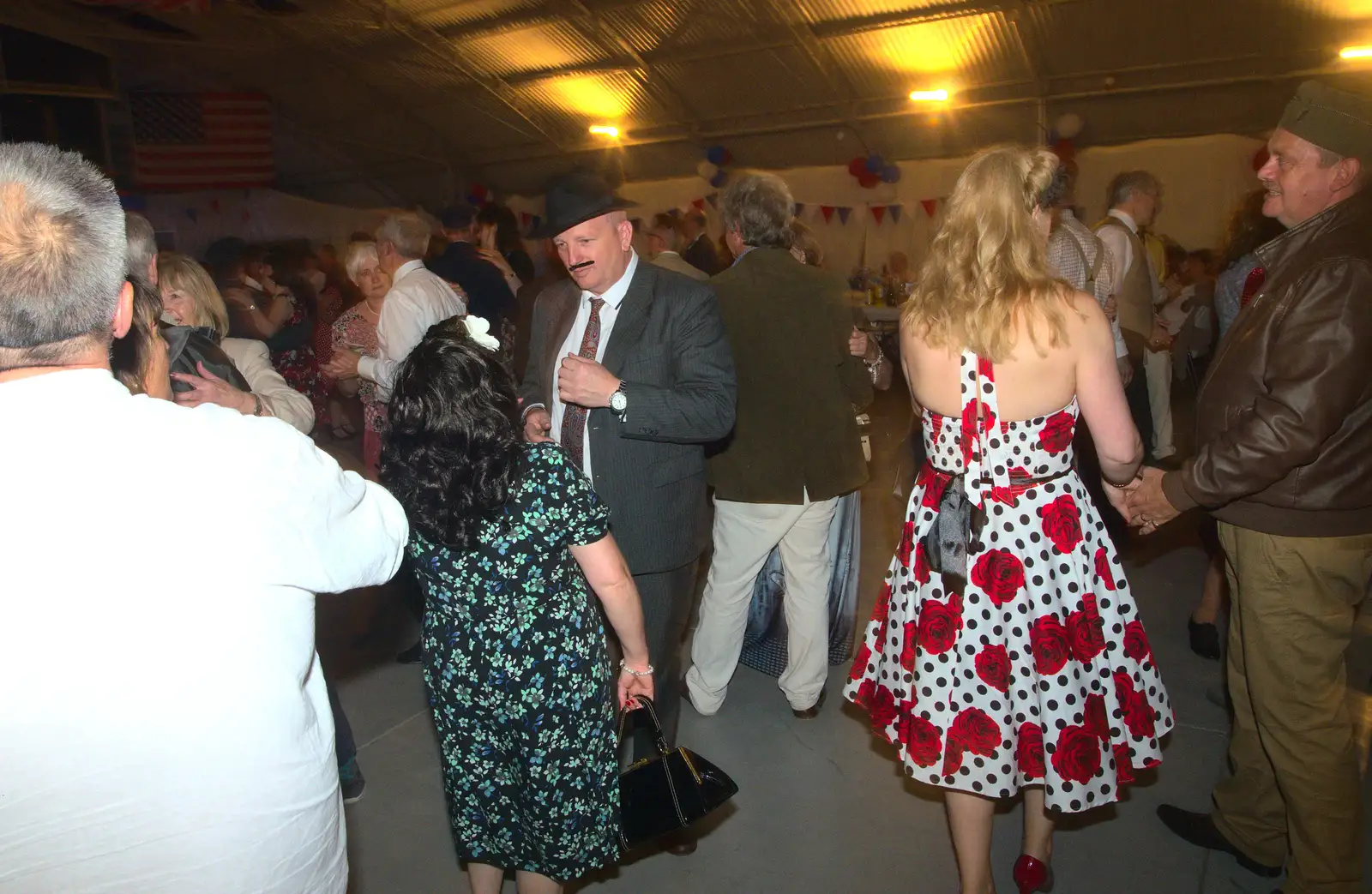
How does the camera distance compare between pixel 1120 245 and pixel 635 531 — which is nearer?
pixel 635 531

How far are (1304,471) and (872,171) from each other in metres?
11.0

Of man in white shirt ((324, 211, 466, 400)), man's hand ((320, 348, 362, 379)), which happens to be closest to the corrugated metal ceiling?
man in white shirt ((324, 211, 466, 400))

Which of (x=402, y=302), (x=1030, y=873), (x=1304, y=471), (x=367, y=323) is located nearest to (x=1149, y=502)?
(x=1304, y=471)

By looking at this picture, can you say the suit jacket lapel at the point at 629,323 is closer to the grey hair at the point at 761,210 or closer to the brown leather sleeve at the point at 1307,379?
the grey hair at the point at 761,210

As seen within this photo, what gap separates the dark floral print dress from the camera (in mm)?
1890

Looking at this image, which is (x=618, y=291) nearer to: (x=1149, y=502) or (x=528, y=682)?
(x=528, y=682)

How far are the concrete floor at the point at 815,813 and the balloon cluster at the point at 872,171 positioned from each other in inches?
370

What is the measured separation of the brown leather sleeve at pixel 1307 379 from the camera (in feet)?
6.27

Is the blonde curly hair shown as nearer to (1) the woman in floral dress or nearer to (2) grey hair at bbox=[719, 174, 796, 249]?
(2) grey hair at bbox=[719, 174, 796, 249]

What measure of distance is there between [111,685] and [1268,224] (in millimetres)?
3843

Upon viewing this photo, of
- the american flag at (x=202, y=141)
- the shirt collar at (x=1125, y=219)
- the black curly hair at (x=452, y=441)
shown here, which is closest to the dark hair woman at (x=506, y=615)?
the black curly hair at (x=452, y=441)

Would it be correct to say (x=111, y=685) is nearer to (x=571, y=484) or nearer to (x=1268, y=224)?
(x=571, y=484)

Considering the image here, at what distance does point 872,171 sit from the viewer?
12297 millimetres

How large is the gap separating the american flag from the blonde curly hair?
12.2 metres
